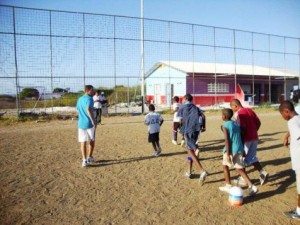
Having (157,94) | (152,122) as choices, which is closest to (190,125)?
(152,122)

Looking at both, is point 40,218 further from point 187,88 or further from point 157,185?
point 187,88

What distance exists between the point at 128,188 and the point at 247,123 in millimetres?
2484

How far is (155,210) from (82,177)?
222 centimetres

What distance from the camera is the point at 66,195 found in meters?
5.20

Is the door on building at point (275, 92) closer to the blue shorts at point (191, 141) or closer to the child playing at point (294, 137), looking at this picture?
the blue shorts at point (191, 141)

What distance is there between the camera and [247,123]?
5.44 meters

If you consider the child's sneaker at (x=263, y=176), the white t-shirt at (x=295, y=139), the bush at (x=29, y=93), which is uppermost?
the bush at (x=29, y=93)

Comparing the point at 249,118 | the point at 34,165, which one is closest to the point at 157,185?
the point at 249,118

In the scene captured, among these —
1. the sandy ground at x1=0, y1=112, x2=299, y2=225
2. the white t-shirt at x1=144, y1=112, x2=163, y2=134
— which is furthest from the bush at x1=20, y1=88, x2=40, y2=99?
the white t-shirt at x1=144, y1=112, x2=163, y2=134

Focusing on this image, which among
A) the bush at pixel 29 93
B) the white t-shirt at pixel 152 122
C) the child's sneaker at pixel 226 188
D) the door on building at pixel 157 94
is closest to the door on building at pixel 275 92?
the door on building at pixel 157 94

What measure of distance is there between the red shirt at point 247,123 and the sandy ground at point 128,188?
0.98 m

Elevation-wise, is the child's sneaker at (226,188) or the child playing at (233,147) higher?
the child playing at (233,147)

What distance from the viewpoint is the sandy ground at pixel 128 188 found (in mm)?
4359

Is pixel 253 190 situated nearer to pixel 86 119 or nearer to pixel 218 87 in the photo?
pixel 86 119
